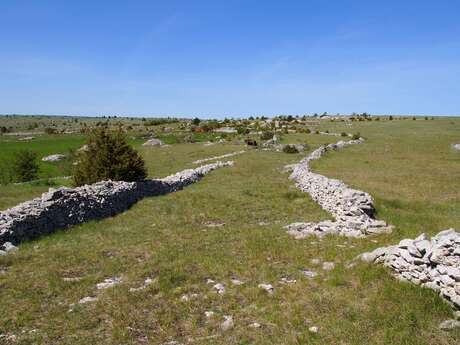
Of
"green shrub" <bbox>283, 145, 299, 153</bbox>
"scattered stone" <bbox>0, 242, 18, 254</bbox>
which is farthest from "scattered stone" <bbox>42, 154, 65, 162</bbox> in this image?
"scattered stone" <bbox>0, 242, 18, 254</bbox>

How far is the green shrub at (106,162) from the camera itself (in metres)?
24.4

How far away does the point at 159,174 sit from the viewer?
123ft

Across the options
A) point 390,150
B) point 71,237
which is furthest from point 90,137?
point 390,150

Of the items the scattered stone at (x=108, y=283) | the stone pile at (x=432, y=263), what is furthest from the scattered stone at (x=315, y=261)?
the scattered stone at (x=108, y=283)

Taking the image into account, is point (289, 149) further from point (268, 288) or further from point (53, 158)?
point (268, 288)

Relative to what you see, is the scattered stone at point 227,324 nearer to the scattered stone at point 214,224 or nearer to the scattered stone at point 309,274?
the scattered stone at point 309,274

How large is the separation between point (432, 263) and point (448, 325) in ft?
5.87

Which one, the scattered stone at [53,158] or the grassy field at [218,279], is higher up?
the grassy field at [218,279]

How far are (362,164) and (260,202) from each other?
65.7 feet

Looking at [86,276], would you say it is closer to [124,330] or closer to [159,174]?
[124,330]

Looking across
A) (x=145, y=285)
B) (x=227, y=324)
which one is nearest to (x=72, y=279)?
(x=145, y=285)

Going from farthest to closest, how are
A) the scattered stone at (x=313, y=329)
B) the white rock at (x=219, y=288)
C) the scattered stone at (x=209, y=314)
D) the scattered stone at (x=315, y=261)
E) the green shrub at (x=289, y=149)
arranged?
the green shrub at (x=289, y=149), the scattered stone at (x=315, y=261), the white rock at (x=219, y=288), the scattered stone at (x=209, y=314), the scattered stone at (x=313, y=329)

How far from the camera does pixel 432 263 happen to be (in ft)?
30.6

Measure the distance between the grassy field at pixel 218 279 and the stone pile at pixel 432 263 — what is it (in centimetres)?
31
